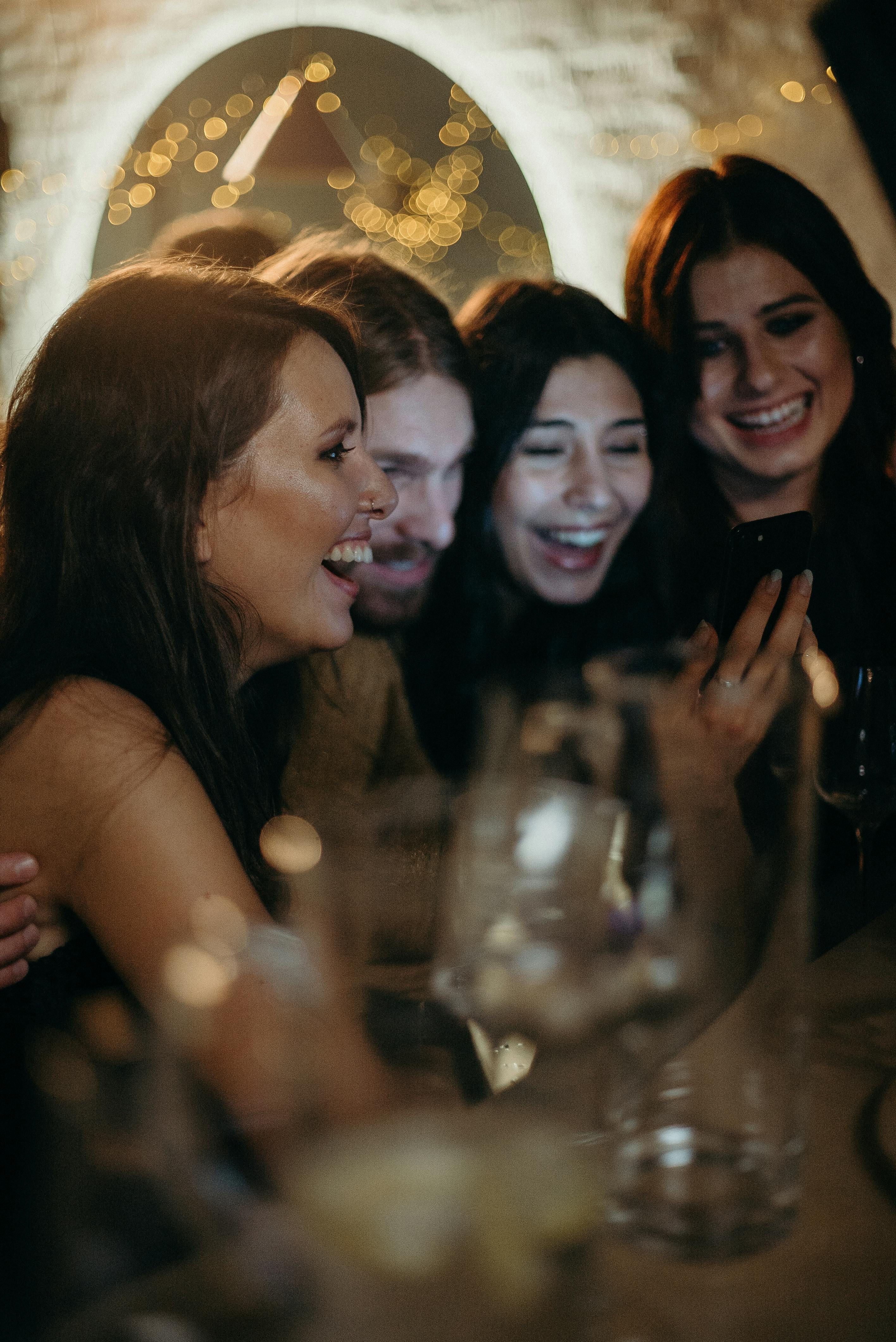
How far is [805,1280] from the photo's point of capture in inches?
14.0

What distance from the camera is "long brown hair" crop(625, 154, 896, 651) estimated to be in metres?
1.30

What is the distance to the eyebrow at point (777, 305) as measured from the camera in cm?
127

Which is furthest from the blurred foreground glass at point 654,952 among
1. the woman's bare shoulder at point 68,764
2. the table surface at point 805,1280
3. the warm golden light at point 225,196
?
the warm golden light at point 225,196

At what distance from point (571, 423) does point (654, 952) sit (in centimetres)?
108

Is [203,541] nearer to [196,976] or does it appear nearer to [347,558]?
[347,558]

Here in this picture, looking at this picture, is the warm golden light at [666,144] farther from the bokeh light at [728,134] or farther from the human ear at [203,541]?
the human ear at [203,541]

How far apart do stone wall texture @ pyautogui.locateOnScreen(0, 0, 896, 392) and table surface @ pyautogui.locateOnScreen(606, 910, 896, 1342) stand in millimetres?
1257

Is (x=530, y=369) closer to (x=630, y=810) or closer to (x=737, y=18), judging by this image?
(x=737, y=18)

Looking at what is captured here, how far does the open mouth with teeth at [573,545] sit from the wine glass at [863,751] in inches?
22.0

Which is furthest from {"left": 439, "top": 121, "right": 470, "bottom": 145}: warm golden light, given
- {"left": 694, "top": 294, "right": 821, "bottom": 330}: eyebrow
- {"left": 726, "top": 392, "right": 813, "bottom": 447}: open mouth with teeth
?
{"left": 726, "top": 392, "right": 813, "bottom": 447}: open mouth with teeth

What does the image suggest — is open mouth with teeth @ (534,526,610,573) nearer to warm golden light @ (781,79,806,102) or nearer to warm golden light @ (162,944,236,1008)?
warm golden light @ (781,79,806,102)

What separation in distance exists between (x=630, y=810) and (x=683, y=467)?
1.11 meters

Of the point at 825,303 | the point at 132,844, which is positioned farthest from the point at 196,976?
the point at 825,303

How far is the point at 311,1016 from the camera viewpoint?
424 mm
